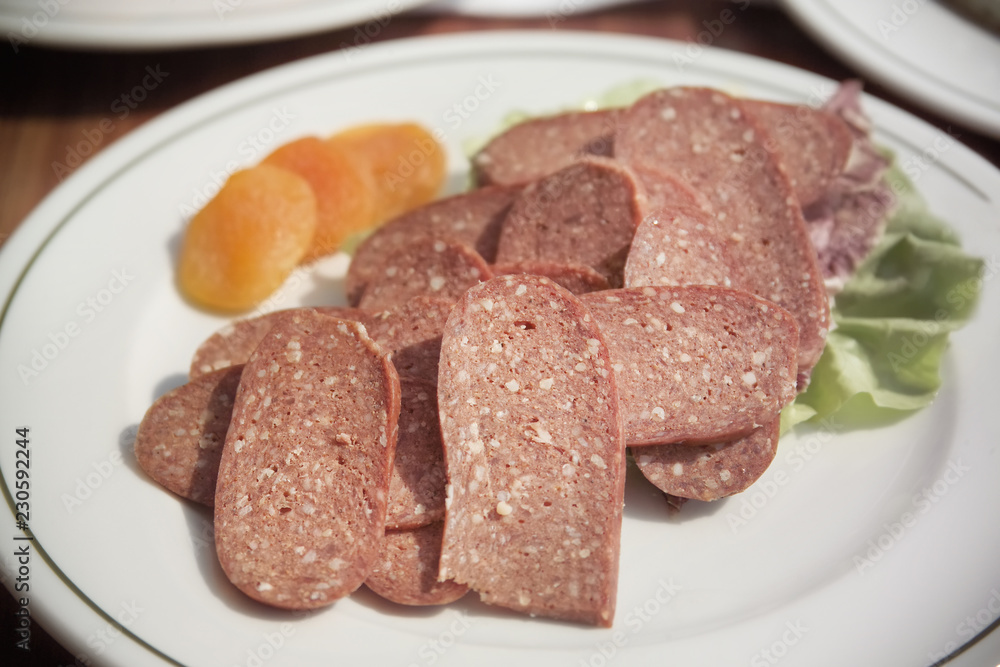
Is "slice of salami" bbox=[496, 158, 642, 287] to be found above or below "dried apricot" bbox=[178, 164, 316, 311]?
above

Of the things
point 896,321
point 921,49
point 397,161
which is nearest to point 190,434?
point 397,161

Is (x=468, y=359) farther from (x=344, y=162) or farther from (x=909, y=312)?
(x=909, y=312)

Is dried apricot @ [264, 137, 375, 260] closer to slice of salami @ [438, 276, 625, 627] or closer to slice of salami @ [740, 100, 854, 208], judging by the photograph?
slice of salami @ [438, 276, 625, 627]

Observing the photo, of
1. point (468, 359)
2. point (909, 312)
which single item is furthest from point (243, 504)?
point (909, 312)

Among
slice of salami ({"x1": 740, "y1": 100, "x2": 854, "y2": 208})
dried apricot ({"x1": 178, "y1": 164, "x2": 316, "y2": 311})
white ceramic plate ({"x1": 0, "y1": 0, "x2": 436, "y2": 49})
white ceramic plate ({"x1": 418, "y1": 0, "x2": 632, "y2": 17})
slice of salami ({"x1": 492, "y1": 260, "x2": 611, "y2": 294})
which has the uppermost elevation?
white ceramic plate ({"x1": 0, "y1": 0, "x2": 436, "y2": 49})

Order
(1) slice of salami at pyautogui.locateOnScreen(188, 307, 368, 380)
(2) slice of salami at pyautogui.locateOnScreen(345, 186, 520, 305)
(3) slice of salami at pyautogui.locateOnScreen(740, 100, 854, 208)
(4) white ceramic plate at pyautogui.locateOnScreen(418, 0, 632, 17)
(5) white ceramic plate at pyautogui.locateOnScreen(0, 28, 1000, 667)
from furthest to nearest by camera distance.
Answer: (4) white ceramic plate at pyautogui.locateOnScreen(418, 0, 632, 17) → (3) slice of salami at pyautogui.locateOnScreen(740, 100, 854, 208) → (2) slice of salami at pyautogui.locateOnScreen(345, 186, 520, 305) → (1) slice of salami at pyautogui.locateOnScreen(188, 307, 368, 380) → (5) white ceramic plate at pyautogui.locateOnScreen(0, 28, 1000, 667)

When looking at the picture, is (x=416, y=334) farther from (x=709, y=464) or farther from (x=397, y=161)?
(x=397, y=161)

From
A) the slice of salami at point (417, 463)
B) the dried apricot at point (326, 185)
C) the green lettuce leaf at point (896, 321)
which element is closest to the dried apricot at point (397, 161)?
the dried apricot at point (326, 185)

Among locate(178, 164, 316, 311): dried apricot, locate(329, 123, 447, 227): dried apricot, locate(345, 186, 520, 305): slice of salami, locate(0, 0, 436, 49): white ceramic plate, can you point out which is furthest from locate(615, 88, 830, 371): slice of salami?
locate(0, 0, 436, 49): white ceramic plate
